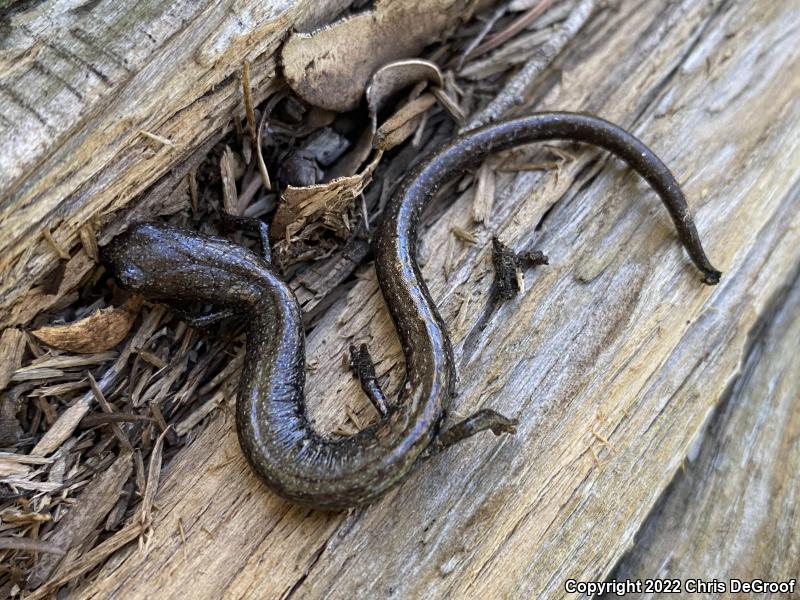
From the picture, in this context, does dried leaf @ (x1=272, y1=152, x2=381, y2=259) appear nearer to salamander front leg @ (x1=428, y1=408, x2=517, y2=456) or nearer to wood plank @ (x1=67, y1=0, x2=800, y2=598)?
wood plank @ (x1=67, y1=0, x2=800, y2=598)

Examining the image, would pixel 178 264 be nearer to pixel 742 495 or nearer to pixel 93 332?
pixel 93 332

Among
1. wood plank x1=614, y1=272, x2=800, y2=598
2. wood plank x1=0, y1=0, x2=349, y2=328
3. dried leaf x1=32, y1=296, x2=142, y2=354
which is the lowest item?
wood plank x1=614, y1=272, x2=800, y2=598

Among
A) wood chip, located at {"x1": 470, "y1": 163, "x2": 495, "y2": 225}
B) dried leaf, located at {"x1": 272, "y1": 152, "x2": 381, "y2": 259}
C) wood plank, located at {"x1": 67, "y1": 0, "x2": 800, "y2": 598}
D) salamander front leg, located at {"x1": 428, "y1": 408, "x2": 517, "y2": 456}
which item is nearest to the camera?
wood plank, located at {"x1": 67, "y1": 0, "x2": 800, "y2": 598}

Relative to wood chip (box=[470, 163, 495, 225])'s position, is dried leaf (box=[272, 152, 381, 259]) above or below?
above

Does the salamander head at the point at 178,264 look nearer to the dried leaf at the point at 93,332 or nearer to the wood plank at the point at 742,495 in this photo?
the dried leaf at the point at 93,332

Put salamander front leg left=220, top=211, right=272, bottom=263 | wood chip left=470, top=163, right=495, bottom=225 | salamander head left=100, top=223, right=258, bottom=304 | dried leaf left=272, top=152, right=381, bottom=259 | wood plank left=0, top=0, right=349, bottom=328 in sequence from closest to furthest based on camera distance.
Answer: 1. wood plank left=0, top=0, right=349, bottom=328
2. salamander head left=100, top=223, right=258, bottom=304
3. dried leaf left=272, top=152, right=381, bottom=259
4. salamander front leg left=220, top=211, right=272, bottom=263
5. wood chip left=470, top=163, right=495, bottom=225

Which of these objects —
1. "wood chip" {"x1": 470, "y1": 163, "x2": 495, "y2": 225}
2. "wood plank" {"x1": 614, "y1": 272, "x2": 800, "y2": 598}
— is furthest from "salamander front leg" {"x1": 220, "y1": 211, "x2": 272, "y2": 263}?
"wood plank" {"x1": 614, "y1": 272, "x2": 800, "y2": 598}

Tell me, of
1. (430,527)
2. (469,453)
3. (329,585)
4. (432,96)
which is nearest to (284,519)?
(329,585)

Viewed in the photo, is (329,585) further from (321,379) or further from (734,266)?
(734,266)
